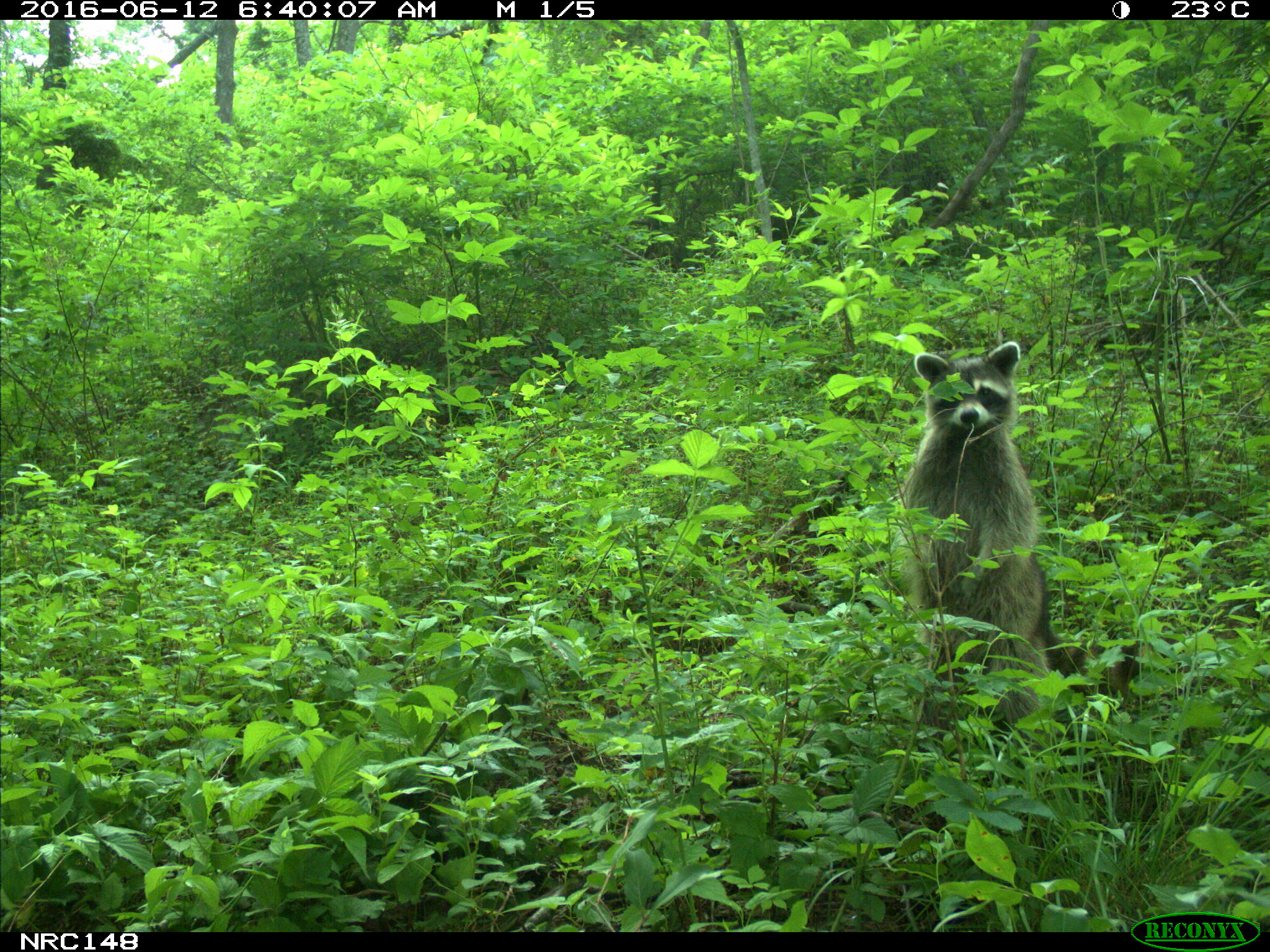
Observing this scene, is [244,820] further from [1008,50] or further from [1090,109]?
[1008,50]

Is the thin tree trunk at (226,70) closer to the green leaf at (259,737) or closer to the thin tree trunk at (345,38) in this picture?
the thin tree trunk at (345,38)

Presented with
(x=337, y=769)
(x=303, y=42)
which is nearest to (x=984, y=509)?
(x=337, y=769)

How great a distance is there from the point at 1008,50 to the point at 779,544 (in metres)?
8.32

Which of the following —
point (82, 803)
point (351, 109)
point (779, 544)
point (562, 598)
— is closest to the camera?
point (82, 803)

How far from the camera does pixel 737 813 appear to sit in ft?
7.34

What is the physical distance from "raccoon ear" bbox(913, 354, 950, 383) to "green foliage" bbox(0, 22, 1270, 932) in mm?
142

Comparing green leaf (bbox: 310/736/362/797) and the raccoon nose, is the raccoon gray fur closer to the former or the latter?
the raccoon nose

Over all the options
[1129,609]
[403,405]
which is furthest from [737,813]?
[403,405]

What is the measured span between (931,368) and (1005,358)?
0.48 meters

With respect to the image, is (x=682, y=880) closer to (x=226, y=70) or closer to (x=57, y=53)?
(x=57, y=53)

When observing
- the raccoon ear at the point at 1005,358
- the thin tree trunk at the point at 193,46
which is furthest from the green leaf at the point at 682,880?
the thin tree trunk at the point at 193,46

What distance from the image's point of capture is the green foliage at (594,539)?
2.22 m

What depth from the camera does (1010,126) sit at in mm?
7566

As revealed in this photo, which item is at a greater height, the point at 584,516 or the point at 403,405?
the point at 403,405
